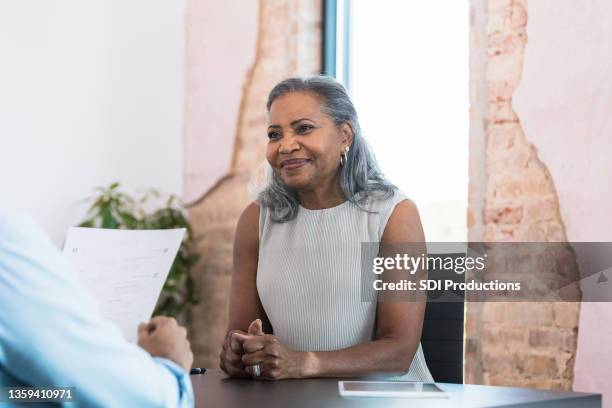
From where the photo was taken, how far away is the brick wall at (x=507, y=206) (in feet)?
9.29

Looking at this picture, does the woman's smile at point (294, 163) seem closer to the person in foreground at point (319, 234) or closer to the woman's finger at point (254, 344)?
the person in foreground at point (319, 234)

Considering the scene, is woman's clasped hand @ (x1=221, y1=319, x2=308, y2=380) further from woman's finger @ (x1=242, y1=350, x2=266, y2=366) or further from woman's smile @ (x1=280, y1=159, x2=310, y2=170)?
woman's smile @ (x1=280, y1=159, x2=310, y2=170)

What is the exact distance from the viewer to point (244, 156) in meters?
4.32

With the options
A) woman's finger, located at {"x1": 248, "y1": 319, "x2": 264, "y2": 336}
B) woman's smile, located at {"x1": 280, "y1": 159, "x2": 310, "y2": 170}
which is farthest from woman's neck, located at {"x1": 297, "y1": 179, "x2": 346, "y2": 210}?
woman's finger, located at {"x1": 248, "y1": 319, "x2": 264, "y2": 336}

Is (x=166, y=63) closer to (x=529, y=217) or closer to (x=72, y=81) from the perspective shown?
(x=72, y=81)

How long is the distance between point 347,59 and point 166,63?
3.96 feet


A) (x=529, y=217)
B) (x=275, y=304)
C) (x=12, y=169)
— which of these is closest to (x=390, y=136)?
(x=529, y=217)

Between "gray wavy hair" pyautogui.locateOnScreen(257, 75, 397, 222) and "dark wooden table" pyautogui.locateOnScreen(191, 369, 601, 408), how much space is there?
0.82m

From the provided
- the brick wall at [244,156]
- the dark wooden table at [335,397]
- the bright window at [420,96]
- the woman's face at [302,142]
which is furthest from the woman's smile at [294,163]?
the brick wall at [244,156]

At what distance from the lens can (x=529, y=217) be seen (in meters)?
2.90

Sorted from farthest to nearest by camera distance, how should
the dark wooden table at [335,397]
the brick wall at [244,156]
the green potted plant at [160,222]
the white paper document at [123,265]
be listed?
1. the green potted plant at [160,222]
2. the brick wall at [244,156]
3. the white paper document at [123,265]
4. the dark wooden table at [335,397]

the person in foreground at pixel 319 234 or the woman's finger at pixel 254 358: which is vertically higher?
the person in foreground at pixel 319 234

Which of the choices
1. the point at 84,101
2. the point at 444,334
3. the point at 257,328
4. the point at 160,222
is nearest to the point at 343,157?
the point at 444,334

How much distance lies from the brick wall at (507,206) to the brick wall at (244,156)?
3.66 feet
